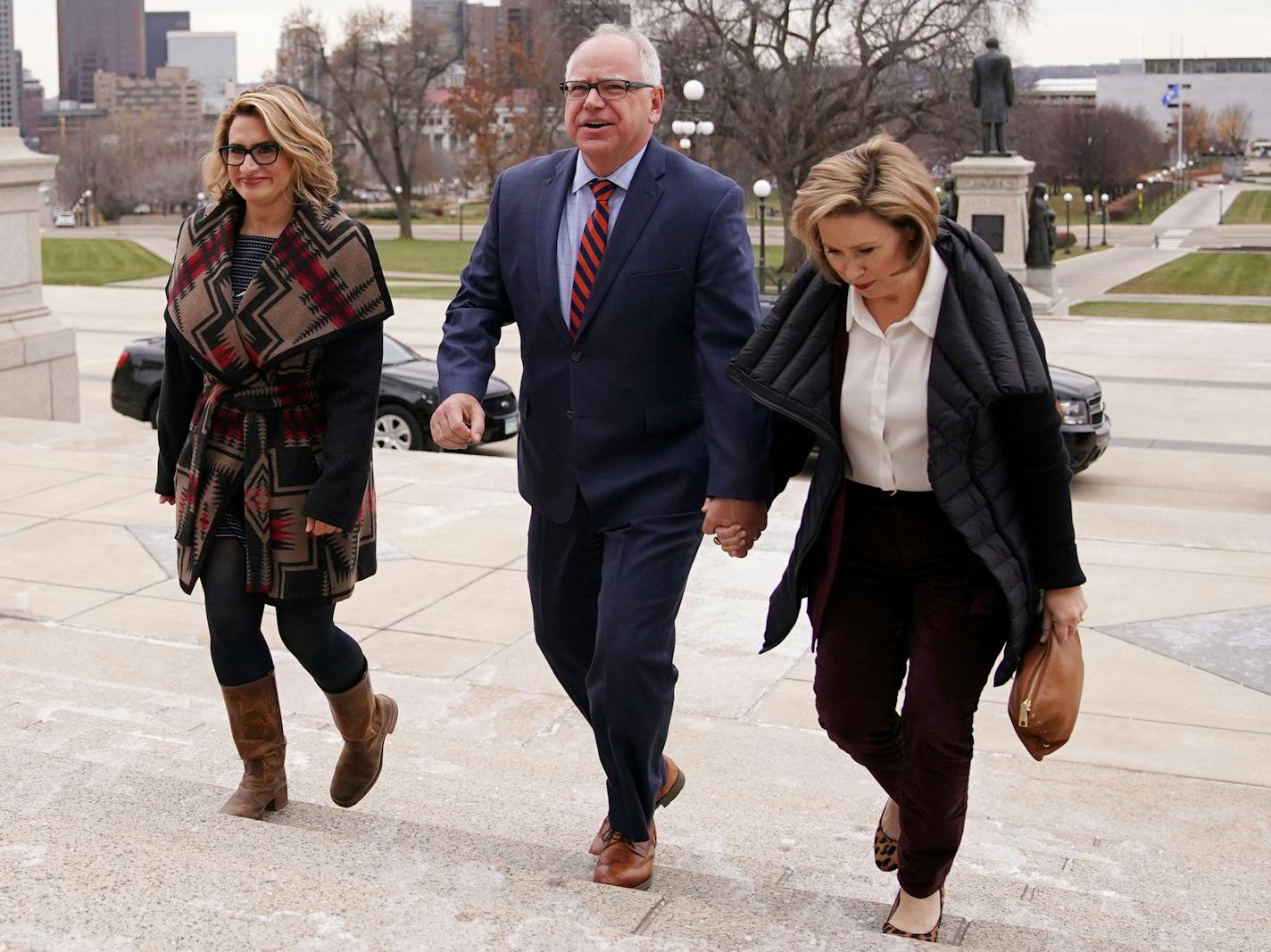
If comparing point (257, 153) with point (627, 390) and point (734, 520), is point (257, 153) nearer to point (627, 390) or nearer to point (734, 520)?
point (627, 390)

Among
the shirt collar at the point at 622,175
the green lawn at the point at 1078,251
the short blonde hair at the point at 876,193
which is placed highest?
the shirt collar at the point at 622,175

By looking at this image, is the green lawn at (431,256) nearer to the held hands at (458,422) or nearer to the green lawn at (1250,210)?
the green lawn at (1250,210)

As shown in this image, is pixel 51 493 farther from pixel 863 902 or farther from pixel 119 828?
pixel 863 902

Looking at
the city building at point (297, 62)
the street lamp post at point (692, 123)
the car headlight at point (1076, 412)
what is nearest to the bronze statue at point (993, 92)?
the street lamp post at point (692, 123)

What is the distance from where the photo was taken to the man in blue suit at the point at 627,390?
372 centimetres

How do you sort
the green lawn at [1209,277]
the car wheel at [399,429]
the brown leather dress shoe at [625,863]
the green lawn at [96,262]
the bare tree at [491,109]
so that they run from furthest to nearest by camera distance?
1. the bare tree at [491,109]
2. the green lawn at [96,262]
3. the green lawn at [1209,277]
4. the car wheel at [399,429]
5. the brown leather dress shoe at [625,863]

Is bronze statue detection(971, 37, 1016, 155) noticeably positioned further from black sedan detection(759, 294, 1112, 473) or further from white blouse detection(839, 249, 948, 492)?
white blouse detection(839, 249, 948, 492)

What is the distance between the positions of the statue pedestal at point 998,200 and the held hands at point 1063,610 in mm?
27054

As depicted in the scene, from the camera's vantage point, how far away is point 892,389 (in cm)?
337

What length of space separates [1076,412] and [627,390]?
915 cm

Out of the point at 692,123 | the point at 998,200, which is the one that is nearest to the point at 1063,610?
the point at 998,200

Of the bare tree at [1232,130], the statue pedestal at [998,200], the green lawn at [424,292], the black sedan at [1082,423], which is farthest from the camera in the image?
the bare tree at [1232,130]

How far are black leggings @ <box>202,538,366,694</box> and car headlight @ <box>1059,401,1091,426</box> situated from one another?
360 inches

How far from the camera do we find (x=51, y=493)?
377 inches
